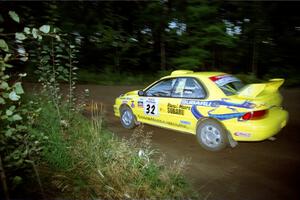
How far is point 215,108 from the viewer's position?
5.53 meters

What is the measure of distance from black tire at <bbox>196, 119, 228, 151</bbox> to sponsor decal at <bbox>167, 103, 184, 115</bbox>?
0.56 m

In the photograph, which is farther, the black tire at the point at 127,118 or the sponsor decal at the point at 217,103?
the black tire at the point at 127,118

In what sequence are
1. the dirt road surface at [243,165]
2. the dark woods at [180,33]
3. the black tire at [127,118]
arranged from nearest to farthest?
1. the dirt road surface at [243,165]
2. the black tire at [127,118]
3. the dark woods at [180,33]

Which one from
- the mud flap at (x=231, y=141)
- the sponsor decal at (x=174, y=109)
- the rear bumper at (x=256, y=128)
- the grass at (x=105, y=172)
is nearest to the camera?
the grass at (x=105, y=172)

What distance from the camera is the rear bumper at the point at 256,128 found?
512 centimetres

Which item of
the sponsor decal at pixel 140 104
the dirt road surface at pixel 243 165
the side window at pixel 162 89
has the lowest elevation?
the dirt road surface at pixel 243 165

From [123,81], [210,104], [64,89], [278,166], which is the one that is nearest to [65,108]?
[210,104]

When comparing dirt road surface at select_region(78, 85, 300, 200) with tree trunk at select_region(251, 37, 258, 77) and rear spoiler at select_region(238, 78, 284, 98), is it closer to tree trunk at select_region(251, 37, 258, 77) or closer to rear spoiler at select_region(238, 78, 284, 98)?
rear spoiler at select_region(238, 78, 284, 98)

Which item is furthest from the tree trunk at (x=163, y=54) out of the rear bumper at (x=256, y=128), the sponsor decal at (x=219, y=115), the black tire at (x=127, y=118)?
the rear bumper at (x=256, y=128)

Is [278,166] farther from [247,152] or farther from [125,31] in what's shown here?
[125,31]

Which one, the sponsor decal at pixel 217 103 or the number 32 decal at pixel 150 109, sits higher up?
the sponsor decal at pixel 217 103

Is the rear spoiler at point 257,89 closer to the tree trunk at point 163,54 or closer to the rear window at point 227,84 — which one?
the rear window at point 227,84

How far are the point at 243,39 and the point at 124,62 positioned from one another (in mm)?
7920

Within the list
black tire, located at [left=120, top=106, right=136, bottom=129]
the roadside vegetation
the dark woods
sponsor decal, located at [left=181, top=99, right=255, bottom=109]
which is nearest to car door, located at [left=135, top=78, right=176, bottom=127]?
black tire, located at [left=120, top=106, right=136, bottom=129]
